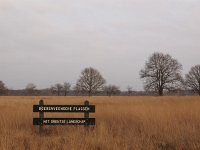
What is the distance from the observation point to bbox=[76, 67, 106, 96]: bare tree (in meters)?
89.3

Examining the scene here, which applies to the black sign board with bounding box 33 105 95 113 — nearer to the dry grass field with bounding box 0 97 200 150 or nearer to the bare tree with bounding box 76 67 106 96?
the dry grass field with bounding box 0 97 200 150

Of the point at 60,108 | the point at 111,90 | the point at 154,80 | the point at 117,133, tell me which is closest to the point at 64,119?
the point at 60,108

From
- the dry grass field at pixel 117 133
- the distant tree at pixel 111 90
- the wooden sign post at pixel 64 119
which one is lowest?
the dry grass field at pixel 117 133

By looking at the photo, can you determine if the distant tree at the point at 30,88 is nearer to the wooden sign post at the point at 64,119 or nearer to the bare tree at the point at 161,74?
the bare tree at the point at 161,74

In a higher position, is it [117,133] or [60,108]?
[60,108]

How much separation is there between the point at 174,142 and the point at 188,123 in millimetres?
2761

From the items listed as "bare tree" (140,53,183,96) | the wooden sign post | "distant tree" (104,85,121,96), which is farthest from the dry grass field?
"distant tree" (104,85,121,96)

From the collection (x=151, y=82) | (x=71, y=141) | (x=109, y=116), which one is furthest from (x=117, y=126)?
(x=151, y=82)

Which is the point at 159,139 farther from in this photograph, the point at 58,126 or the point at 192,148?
the point at 58,126

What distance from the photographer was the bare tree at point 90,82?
8931 centimetres

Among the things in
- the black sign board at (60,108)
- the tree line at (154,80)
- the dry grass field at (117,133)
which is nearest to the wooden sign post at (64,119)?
the black sign board at (60,108)

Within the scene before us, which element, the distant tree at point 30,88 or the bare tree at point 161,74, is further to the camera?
the distant tree at point 30,88

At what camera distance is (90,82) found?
90.4 m

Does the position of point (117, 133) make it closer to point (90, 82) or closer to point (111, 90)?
point (90, 82)
